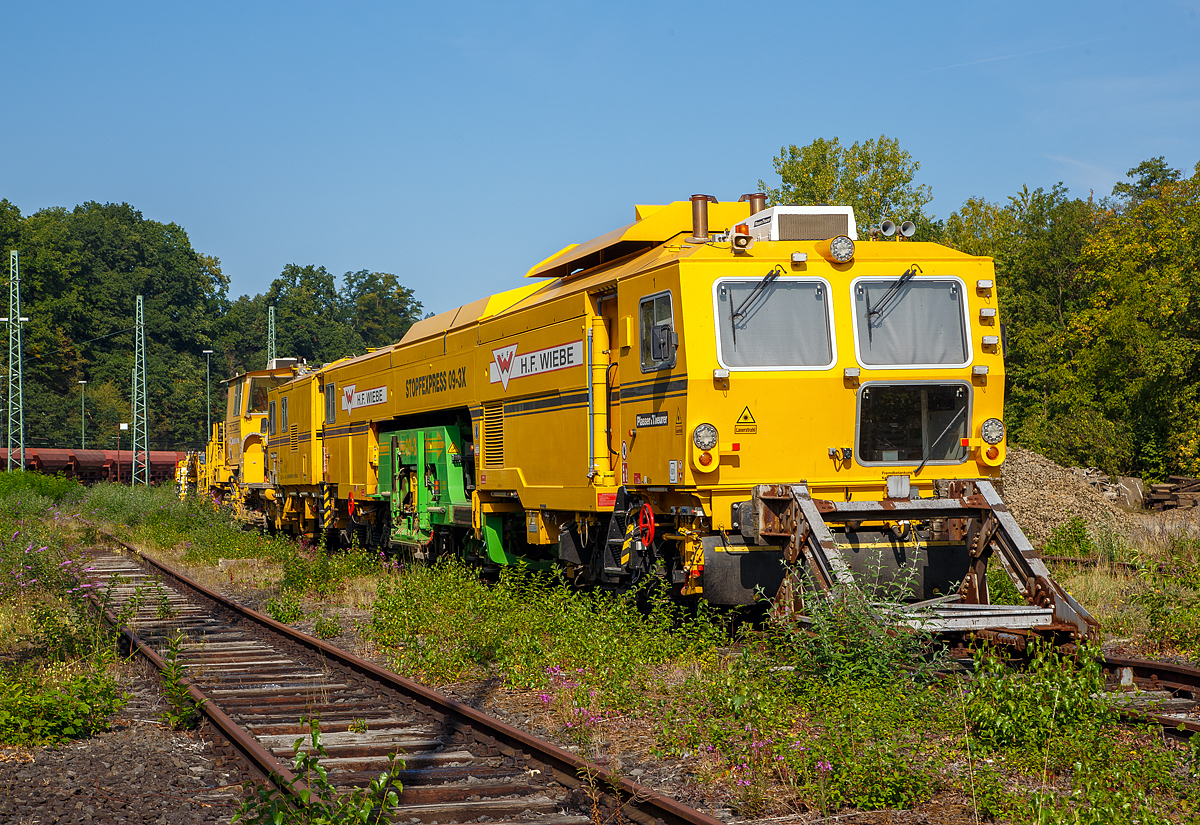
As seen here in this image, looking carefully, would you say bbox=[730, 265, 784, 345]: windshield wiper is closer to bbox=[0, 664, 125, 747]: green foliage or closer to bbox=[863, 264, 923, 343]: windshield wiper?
bbox=[863, 264, 923, 343]: windshield wiper

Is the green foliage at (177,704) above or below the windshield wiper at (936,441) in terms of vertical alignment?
below

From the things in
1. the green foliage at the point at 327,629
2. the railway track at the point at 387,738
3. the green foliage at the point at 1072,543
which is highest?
the green foliage at the point at 1072,543

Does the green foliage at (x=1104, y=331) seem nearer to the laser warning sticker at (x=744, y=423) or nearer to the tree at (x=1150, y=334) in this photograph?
the tree at (x=1150, y=334)

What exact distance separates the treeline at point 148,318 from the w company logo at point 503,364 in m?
78.7

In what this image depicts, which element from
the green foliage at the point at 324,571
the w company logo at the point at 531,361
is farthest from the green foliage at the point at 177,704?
the green foliage at the point at 324,571

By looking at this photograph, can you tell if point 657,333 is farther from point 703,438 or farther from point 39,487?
point 39,487

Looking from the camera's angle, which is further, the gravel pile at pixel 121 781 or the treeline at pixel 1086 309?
the treeline at pixel 1086 309

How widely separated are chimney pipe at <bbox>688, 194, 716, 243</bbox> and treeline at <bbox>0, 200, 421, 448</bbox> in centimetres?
8186

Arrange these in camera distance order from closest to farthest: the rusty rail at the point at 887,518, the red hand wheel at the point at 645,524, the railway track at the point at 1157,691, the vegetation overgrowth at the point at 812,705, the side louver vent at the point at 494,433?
the vegetation overgrowth at the point at 812,705 → the railway track at the point at 1157,691 → the rusty rail at the point at 887,518 → the red hand wheel at the point at 645,524 → the side louver vent at the point at 494,433

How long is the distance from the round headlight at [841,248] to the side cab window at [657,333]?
1516 millimetres

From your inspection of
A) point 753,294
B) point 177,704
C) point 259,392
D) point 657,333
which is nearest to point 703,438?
point 657,333

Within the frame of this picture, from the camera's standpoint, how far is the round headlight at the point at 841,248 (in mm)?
9719

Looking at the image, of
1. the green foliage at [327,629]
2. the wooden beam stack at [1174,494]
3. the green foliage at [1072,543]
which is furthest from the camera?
the wooden beam stack at [1174,494]

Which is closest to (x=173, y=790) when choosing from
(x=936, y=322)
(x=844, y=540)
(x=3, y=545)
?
(x=844, y=540)
